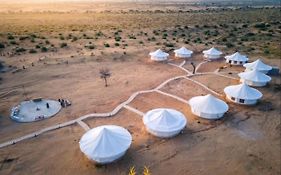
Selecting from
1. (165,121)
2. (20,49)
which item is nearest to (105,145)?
(165,121)

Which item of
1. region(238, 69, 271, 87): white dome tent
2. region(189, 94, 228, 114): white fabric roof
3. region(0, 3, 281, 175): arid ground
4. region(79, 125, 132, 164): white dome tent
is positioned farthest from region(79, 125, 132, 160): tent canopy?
region(238, 69, 271, 87): white dome tent

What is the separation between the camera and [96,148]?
2253 cm

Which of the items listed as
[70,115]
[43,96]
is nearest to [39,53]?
[43,96]

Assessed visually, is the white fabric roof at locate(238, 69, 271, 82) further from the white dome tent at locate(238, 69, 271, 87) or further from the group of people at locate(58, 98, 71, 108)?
the group of people at locate(58, 98, 71, 108)

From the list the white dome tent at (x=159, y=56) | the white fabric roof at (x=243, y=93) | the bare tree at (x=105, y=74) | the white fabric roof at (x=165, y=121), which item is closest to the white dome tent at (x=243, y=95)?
the white fabric roof at (x=243, y=93)

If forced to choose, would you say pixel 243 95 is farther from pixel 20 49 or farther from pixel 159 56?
pixel 20 49

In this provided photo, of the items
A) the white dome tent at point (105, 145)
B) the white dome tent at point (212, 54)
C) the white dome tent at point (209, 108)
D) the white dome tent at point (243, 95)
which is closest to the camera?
the white dome tent at point (105, 145)

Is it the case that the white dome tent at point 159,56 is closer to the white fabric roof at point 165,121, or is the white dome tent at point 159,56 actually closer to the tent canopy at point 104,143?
the white fabric roof at point 165,121

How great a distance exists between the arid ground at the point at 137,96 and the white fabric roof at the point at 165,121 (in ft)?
3.44

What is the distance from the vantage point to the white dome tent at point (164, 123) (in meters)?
26.0

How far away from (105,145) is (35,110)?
12.4 metres

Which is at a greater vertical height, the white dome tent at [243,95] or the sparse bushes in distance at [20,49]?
the sparse bushes in distance at [20,49]

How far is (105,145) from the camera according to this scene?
74.3ft

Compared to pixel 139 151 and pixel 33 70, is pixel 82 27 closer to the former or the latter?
pixel 33 70
